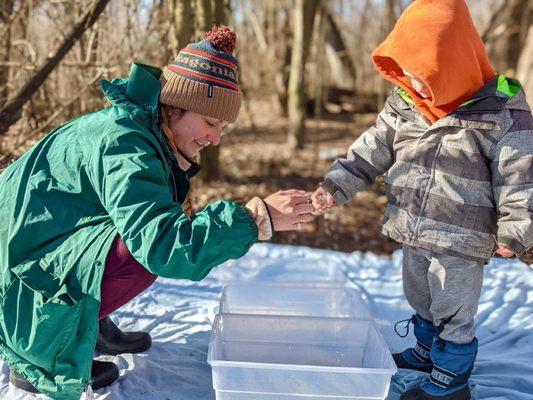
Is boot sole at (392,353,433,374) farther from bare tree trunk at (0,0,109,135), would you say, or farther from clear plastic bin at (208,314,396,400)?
bare tree trunk at (0,0,109,135)

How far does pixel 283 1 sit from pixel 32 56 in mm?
4629

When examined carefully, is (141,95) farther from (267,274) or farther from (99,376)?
(267,274)

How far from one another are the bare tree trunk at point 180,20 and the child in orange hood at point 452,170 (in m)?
1.61

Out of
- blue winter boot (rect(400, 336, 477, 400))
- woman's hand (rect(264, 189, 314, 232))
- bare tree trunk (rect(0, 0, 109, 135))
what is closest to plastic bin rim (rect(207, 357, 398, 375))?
blue winter boot (rect(400, 336, 477, 400))

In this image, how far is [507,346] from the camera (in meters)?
2.29

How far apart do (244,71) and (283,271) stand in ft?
16.5

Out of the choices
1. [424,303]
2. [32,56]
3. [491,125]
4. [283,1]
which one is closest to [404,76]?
[491,125]

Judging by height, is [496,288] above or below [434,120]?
below

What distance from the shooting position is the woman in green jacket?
1450 millimetres

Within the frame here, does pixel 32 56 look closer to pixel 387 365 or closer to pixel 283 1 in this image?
pixel 387 365

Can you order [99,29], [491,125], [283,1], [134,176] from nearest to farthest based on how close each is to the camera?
[134,176], [491,125], [99,29], [283,1]

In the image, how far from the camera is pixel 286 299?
2.38 metres

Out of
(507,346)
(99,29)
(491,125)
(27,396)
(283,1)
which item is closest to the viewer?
(491,125)

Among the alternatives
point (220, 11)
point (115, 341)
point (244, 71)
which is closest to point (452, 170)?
point (115, 341)
